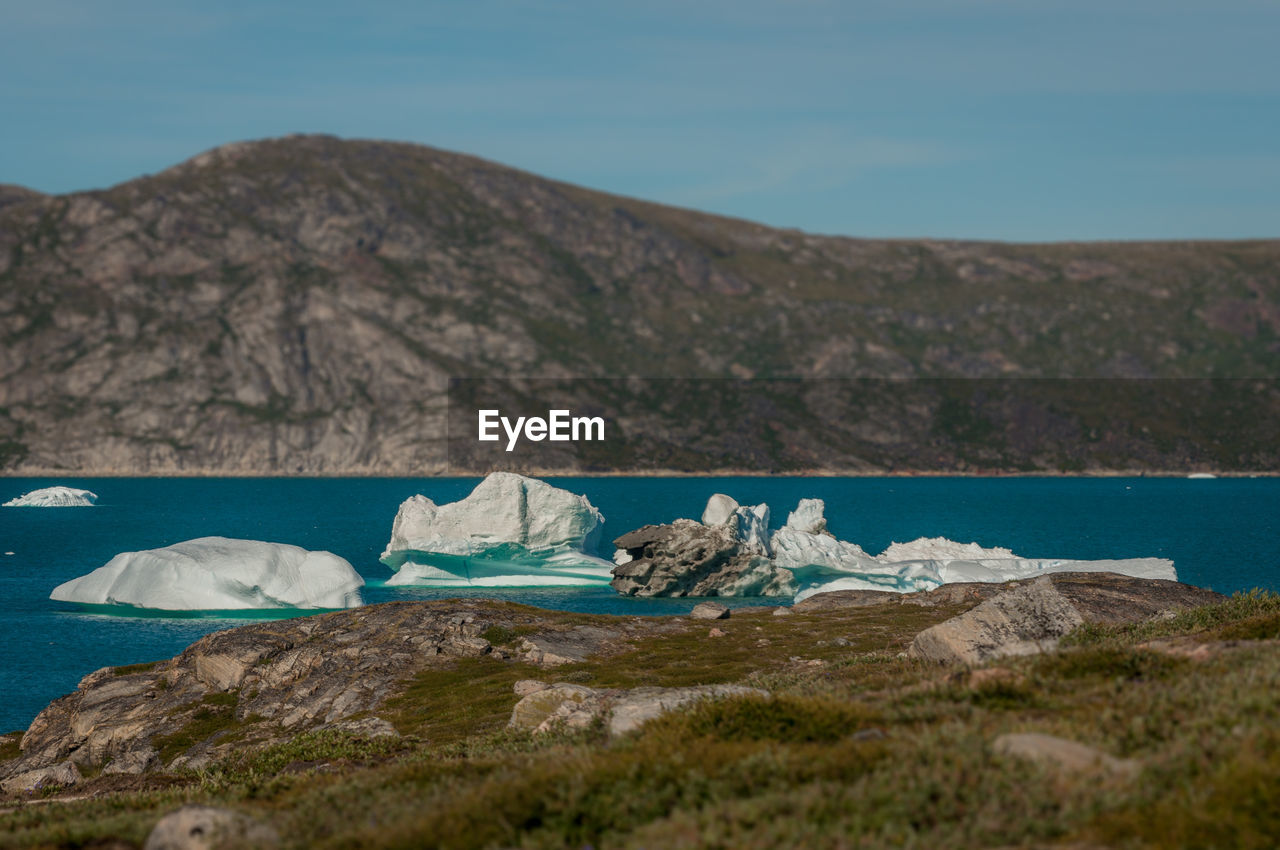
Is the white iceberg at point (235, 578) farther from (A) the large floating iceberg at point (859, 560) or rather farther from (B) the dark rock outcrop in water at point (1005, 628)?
(B) the dark rock outcrop in water at point (1005, 628)

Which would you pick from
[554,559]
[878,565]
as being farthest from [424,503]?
[878,565]

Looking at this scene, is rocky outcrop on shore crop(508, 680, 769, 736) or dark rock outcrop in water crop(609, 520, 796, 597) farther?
dark rock outcrop in water crop(609, 520, 796, 597)

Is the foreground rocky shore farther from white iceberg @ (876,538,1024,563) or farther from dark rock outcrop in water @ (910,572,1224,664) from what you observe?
white iceberg @ (876,538,1024,563)

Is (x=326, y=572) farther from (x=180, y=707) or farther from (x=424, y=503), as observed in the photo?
(x=180, y=707)

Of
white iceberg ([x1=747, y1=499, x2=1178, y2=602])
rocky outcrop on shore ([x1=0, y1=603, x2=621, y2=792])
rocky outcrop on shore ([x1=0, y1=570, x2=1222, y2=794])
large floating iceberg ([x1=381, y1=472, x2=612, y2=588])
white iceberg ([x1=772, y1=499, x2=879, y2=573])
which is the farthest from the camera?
large floating iceberg ([x1=381, y1=472, x2=612, y2=588])

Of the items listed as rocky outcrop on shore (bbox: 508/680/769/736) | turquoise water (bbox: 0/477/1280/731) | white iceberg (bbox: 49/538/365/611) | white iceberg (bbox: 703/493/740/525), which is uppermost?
rocky outcrop on shore (bbox: 508/680/769/736)

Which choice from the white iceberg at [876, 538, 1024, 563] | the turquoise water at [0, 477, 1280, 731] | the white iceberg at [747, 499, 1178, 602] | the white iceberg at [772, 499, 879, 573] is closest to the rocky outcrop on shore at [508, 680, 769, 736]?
the turquoise water at [0, 477, 1280, 731]
